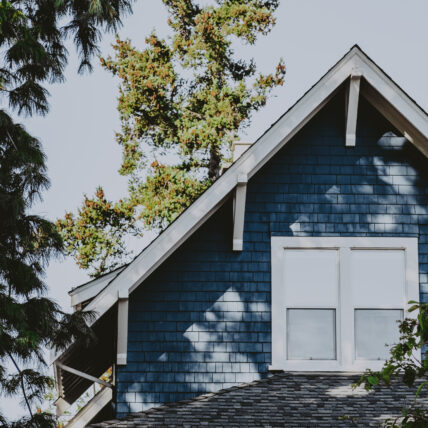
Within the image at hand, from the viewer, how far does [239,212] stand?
35.7 ft

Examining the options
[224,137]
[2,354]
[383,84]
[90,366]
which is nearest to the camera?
[2,354]

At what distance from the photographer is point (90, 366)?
510 inches

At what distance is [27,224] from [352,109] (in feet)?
15.4

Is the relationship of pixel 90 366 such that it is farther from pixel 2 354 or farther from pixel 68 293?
pixel 2 354

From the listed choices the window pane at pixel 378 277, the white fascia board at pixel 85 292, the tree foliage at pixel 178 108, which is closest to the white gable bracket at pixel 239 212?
the window pane at pixel 378 277

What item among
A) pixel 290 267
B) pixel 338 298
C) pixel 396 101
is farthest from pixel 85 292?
pixel 396 101

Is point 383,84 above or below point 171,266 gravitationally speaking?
above

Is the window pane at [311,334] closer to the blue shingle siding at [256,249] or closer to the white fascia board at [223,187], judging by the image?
the blue shingle siding at [256,249]

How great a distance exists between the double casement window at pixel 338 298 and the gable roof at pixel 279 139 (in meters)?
1.19

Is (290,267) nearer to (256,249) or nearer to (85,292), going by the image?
(256,249)

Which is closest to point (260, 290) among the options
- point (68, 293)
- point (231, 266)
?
point (231, 266)

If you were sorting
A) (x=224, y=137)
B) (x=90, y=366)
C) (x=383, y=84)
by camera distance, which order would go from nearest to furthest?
1. (x=383, y=84)
2. (x=90, y=366)
3. (x=224, y=137)

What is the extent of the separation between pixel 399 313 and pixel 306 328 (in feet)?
4.18

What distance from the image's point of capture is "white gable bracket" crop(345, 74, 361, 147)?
1112 centimetres
